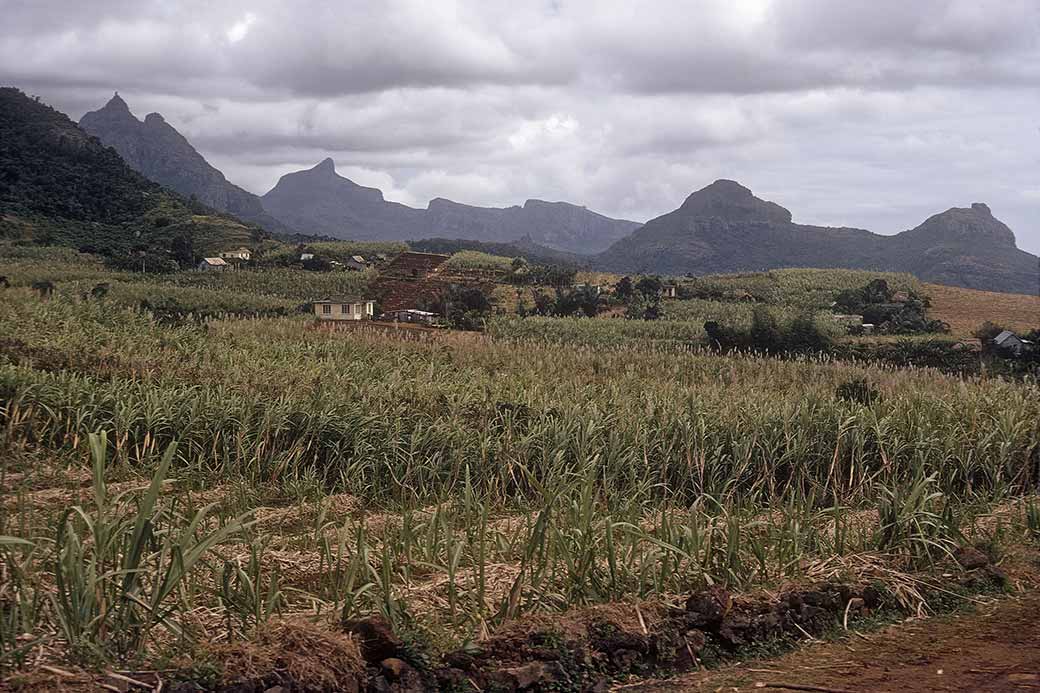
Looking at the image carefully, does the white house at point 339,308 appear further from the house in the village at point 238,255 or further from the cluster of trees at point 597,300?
the house in the village at point 238,255

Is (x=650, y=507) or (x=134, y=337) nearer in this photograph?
(x=650, y=507)

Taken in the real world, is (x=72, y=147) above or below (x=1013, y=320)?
above

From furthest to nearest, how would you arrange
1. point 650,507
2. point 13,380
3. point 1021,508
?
point 13,380
point 650,507
point 1021,508

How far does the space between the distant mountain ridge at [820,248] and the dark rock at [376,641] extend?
110 meters

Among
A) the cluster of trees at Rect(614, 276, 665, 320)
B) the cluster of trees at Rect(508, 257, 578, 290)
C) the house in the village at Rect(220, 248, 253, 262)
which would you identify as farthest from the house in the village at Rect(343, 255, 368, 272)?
the cluster of trees at Rect(614, 276, 665, 320)

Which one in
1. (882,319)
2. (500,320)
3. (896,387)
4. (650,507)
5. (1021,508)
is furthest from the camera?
(882,319)

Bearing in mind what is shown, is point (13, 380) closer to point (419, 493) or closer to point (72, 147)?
point (419, 493)

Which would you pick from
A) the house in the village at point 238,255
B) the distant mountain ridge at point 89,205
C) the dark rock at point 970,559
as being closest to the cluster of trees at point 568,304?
the house in the village at point 238,255

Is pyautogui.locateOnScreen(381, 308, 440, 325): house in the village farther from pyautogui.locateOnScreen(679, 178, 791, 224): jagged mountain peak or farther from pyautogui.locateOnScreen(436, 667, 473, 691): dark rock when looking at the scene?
pyautogui.locateOnScreen(679, 178, 791, 224): jagged mountain peak

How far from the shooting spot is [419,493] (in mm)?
7504

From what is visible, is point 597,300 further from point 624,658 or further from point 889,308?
point 624,658

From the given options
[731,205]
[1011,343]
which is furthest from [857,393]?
[731,205]

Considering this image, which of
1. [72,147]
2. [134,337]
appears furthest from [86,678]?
[72,147]

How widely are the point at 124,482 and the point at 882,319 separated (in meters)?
33.9
